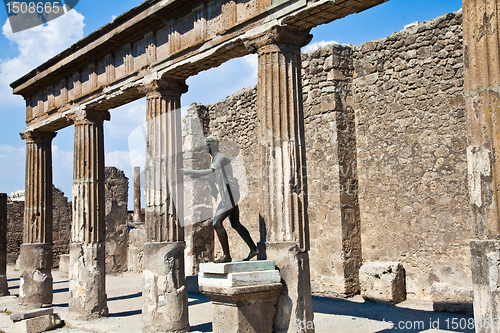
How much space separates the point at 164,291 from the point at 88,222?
8.58ft

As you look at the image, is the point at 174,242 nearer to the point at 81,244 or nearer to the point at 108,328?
the point at 108,328

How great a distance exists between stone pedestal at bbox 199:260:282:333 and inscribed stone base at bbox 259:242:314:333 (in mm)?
81

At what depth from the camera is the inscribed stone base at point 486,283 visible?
11.7 feet

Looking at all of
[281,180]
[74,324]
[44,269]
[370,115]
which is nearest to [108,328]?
[74,324]

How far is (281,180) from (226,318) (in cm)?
156

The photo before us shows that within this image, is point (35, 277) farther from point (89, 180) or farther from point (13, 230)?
point (13, 230)

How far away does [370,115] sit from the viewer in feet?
28.8

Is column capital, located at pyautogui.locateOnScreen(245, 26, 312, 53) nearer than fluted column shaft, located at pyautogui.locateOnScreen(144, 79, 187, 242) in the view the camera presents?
Yes

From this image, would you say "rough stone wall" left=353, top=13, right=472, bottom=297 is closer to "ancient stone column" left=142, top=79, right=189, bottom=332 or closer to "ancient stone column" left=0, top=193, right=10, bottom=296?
"ancient stone column" left=142, top=79, right=189, bottom=332

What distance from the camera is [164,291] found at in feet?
21.7

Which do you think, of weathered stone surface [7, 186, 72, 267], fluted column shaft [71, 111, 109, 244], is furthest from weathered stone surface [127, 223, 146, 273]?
fluted column shaft [71, 111, 109, 244]

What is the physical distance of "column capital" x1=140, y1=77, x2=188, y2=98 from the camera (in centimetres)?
705

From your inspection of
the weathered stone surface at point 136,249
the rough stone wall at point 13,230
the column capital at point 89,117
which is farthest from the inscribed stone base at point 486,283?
the rough stone wall at point 13,230

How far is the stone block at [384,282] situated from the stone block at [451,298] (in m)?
0.76
